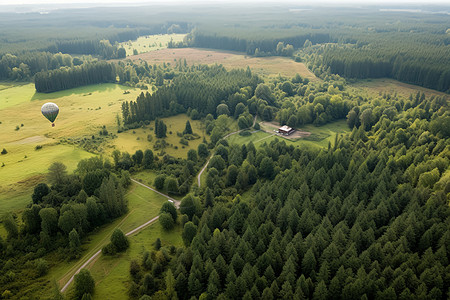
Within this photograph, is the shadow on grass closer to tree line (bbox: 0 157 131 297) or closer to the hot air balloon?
the hot air balloon

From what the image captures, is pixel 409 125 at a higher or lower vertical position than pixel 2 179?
higher

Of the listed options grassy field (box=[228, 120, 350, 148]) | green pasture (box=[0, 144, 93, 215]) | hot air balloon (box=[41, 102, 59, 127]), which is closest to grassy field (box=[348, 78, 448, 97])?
grassy field (box=[228, 120, 350, 148])

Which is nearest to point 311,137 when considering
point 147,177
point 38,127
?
point 147,177

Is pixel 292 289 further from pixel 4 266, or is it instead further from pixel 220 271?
pixel 4 266

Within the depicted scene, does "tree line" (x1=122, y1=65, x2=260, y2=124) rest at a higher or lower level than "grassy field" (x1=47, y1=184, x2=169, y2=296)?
higher

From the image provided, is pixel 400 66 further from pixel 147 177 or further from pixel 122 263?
pixel 122 263

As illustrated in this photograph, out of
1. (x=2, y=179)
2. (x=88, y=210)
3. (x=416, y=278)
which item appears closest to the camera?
(x=416, y=278)

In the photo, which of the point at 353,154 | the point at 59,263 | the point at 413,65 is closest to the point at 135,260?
the point at 59,263
